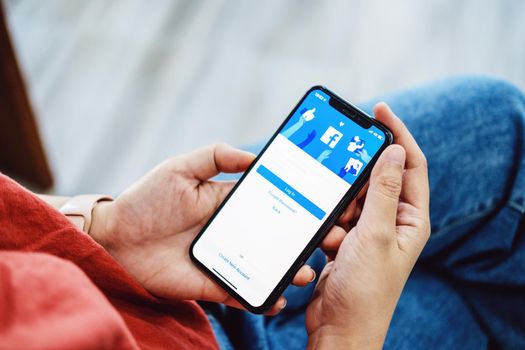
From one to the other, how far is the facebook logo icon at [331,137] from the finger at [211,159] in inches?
4.4

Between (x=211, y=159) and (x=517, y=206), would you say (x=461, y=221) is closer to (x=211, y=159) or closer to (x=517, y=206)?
(x=517, y=206)

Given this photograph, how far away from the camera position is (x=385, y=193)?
0.52 m

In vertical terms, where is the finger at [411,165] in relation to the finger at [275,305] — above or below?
above

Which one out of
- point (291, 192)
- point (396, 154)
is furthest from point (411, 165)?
point (291, 192)

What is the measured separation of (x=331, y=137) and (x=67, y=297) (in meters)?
0.42

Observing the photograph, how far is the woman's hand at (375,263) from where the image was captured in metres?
0.51

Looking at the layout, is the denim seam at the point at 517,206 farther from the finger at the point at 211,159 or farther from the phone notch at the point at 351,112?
the finger at the point at 211,159

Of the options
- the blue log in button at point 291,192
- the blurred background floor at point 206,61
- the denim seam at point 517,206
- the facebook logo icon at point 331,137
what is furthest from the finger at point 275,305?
the blurred background floor at point 206,61

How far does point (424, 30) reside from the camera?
1.32m

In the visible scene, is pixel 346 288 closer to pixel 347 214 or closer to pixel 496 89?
pixel 347 214

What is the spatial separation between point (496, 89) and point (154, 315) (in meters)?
0.58

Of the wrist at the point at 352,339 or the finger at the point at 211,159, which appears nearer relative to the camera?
the wrist at the point at 352,339

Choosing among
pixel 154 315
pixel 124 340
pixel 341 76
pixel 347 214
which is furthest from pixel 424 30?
pixel 124 340

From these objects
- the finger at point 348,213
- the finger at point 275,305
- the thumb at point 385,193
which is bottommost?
the finger at point 275,305
